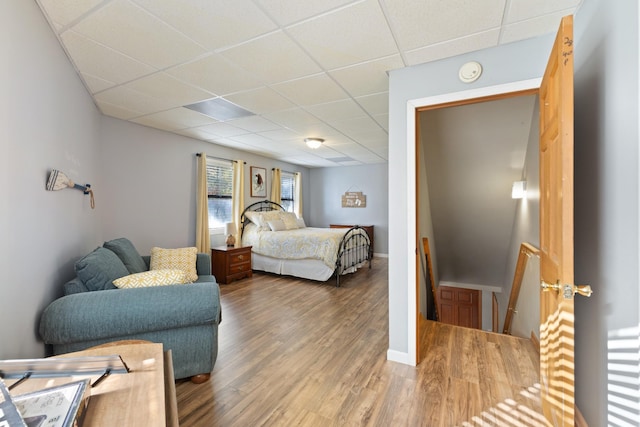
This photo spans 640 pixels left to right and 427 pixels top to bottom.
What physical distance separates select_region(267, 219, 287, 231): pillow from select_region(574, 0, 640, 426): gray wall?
4616mm

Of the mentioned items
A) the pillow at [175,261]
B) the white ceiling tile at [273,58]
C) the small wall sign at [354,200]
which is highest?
the white ceiling tile at [273,58]

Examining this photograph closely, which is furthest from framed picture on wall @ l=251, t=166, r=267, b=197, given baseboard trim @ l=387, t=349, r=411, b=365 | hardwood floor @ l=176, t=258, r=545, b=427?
baseboard trim @ l=387, t=349, r=411, b=365

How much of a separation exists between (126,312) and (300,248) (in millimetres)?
3189

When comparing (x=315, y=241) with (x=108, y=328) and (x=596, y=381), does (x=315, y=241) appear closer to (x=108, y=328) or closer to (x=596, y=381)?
(x=108, y=328)

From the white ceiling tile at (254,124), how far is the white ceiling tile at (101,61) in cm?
137

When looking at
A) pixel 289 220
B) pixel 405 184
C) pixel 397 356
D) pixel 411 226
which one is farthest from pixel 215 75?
pixel 289 220

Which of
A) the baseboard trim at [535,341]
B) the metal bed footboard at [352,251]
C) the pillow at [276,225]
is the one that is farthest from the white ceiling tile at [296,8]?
the pillow at [276,225]

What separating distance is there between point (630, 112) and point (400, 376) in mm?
1988

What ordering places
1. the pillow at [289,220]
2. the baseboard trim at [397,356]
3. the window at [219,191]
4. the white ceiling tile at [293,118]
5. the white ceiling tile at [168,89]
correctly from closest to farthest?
the baseboard trim at [397,356], the white ceiling tile at [168,89], the white ceiling tile at [293,118], the window at [219,191], the pillow at [289,220]

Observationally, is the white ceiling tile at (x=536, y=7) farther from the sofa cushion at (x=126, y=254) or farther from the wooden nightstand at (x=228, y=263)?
the wooden nightstand at (x=228, y=263)

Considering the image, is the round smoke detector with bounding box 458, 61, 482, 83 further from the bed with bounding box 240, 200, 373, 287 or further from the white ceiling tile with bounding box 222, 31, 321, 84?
the bed with bounding box 240, 200, 373, 287

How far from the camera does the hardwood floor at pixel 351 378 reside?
173 centimetres

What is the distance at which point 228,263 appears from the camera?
468 cm

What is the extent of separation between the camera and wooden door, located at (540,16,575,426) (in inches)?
48.9
